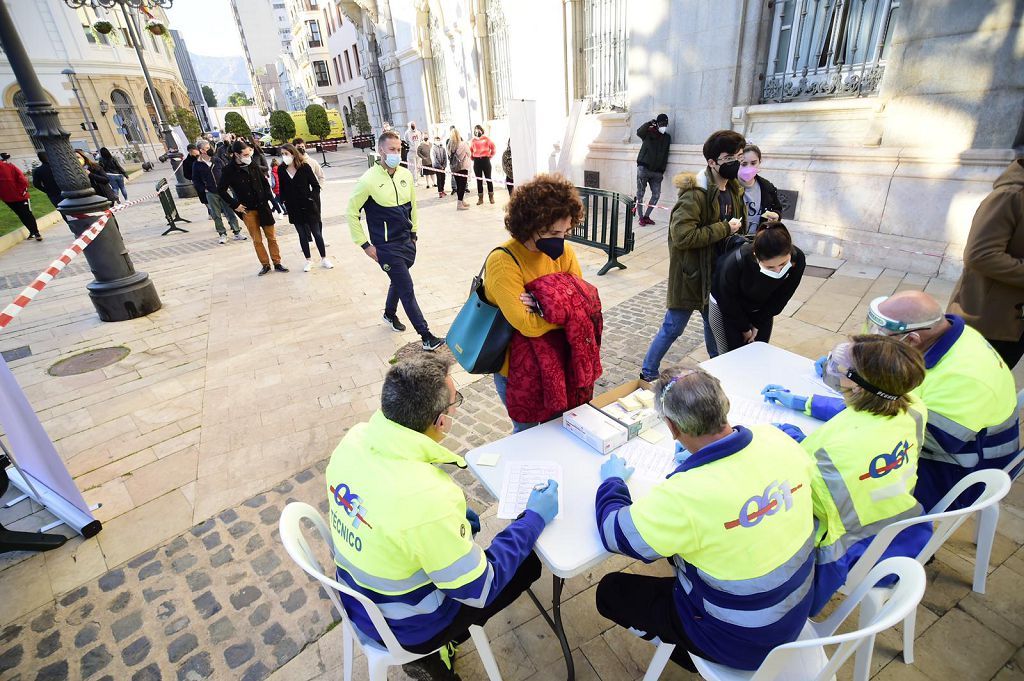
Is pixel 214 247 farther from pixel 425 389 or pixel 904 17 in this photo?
pixel 904 17

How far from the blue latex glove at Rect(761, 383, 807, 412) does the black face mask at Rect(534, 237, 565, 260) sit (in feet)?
→ 4.16

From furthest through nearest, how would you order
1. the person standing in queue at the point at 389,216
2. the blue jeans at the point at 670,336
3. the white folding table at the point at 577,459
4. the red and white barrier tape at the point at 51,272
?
the person standing in queue at the point at 389,216 → the blue jeans at the point at 670,336 → the red and white barrier tape at the point at 51,272 → the white folding table at the point at 577,459

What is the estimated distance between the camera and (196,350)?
556 cm

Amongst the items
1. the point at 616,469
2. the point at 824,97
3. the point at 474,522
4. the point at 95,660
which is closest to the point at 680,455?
the point at 616,469

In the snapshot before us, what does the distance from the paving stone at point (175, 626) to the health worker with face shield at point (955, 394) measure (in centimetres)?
359

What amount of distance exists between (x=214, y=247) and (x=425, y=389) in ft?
34.8

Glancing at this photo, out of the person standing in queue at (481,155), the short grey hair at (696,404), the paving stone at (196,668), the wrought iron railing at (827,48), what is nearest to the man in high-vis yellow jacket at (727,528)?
the short grey hair at (696,404)

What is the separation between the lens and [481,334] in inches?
98.3

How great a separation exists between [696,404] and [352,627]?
1506 millimetres

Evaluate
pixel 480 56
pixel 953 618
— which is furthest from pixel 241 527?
pixel 480 56

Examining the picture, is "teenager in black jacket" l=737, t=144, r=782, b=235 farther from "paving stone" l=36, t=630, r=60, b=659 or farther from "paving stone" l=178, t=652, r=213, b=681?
"paving stone" l=36, t=630, r=60, b=659

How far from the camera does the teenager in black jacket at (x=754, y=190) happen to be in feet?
13.3

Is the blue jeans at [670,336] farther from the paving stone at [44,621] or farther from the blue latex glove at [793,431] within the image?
the paving stone at [44,621]

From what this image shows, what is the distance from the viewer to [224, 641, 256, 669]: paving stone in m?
2.30
